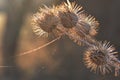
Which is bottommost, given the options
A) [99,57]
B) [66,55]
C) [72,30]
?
[99,57]

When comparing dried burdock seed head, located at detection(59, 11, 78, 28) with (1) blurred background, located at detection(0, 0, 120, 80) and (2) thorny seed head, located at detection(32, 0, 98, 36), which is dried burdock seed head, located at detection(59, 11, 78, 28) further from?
(1) blurred background, located at detection(0, 0, 120, 80)

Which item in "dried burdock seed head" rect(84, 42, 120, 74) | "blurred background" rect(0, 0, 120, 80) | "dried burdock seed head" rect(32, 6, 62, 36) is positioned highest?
"blurred background" rect(0, 0, 120, 80)

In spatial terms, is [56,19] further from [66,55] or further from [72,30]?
[66,55]

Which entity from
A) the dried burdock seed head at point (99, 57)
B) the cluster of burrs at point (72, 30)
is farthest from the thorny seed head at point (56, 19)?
the dried burdock seed head at point (99, 57)

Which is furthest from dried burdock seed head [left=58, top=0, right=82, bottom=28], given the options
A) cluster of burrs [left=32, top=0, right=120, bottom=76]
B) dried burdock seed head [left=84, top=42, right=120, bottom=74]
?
dried burdock seed head [left=84, top=42, right=120, bottom=74]

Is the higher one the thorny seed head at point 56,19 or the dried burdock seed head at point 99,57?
the thorny seed head at point 56,19

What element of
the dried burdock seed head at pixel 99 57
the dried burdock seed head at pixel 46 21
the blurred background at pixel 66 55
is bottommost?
the dried burdock seed head at pixel 99 57

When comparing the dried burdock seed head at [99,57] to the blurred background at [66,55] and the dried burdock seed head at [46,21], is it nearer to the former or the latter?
the dried burdock seed head at [46,21]

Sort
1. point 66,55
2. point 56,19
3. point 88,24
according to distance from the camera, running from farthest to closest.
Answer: point 66,55 → point 88,24 → point 56,19

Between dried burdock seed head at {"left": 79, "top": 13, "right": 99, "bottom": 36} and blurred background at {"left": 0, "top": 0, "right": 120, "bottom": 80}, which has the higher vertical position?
blurred background at {"left": 0, "top": 0, "right": 120, "bottom": 80}

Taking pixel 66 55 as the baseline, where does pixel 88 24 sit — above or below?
below

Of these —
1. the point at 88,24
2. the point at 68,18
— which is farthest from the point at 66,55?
the point at 68,18

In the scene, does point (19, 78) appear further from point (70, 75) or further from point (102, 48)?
point (102, 48)
